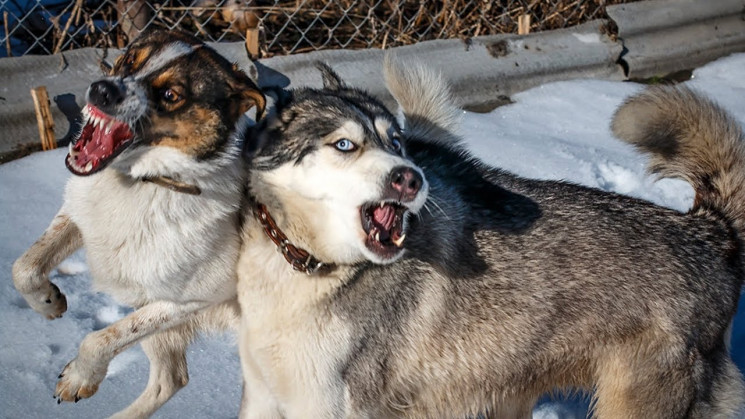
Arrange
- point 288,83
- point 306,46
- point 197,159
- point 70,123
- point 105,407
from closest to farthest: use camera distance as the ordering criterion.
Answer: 1. point 197,159
2. point 105,407
3. point 70,123
4. point 288,83
5. point 306,46

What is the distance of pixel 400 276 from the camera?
9.12 feet

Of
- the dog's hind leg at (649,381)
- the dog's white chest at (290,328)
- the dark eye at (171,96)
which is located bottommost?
the dog's white chest at (290,328)

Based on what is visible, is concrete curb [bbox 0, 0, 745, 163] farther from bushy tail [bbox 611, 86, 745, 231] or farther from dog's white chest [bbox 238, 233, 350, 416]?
dog's white chest [bbox 238, 233, 350, 416]

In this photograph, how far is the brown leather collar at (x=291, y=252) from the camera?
8.68 feet

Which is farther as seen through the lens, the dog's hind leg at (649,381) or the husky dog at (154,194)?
the dog's hind leg at (649,381)

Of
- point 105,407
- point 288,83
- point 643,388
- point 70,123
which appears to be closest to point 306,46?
point 288,83

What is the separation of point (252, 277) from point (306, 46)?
11.1 ft

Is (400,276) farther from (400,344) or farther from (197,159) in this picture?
(197,159)

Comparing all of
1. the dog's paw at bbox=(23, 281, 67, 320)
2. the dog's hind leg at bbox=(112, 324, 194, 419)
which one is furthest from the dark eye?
the dog's hind leg at bbox=(112, 324, 194, 419)

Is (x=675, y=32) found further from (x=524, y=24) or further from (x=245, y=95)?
(x=245, y=95)

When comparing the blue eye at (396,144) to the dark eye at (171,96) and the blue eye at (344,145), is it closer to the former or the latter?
the blue eye at (344,145)

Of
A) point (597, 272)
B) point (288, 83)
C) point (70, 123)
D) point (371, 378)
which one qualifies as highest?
point (597, 272)

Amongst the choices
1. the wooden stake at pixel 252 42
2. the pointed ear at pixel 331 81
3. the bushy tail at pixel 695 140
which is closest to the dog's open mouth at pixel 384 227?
the pointed ear at pixel 331 81

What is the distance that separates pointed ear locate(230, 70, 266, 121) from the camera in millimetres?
2572
